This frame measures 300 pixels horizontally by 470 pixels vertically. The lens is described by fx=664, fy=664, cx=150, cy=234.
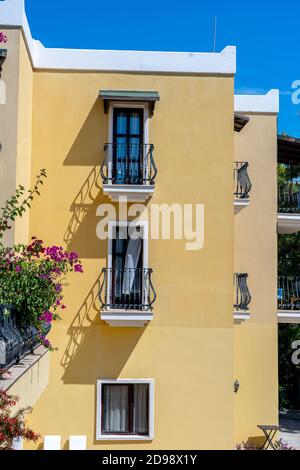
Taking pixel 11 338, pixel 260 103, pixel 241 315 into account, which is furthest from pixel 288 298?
pixel 11 338

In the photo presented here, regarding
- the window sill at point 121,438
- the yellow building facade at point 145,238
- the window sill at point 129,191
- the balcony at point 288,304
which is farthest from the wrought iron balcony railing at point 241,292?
the window sill at point 121,438

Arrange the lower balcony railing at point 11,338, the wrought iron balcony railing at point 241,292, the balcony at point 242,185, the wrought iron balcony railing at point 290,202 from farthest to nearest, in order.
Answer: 1. the wrought iron balcony railing at point 290,202
2. the wrought iron balcony railing at point 241,292
3. the balcony at point 242,185
4. the lower balcony railing at point 11,338

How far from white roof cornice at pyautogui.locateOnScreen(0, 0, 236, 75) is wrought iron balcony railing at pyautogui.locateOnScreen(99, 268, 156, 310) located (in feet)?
14.6

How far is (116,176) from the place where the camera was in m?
14.5

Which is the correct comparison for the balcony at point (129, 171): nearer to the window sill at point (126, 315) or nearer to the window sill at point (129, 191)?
the window sill at point (129, 191)

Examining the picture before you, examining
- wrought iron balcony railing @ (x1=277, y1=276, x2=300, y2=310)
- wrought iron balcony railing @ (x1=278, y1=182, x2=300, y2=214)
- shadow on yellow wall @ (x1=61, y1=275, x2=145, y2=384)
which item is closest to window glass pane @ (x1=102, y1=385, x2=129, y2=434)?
shadow on yellow wall @ (x1=61, y1=275, x2=145, y2=384)

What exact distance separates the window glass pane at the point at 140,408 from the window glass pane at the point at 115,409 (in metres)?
0.17

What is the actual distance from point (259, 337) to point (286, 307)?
2.15 meters

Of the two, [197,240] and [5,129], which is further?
[197,240]

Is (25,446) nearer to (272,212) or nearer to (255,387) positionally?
(255,387)

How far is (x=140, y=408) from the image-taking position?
1427 centimetres

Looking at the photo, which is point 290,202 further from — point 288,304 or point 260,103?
point 260,103

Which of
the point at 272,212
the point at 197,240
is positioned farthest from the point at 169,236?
the point at 272,212

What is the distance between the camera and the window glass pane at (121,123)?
14.6 m
